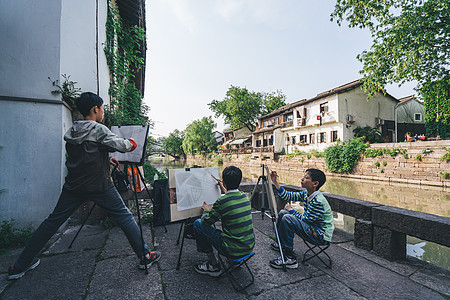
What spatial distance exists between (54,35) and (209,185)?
3.18m

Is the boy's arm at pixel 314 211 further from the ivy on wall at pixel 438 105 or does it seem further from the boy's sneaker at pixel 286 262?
the ivy on wall at pixel 438 105

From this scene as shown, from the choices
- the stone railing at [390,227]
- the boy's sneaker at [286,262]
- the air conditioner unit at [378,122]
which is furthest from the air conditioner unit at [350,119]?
the boy's sneaker at [286,262]

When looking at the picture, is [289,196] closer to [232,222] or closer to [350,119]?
[232,222]

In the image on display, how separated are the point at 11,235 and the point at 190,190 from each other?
2454 millimetres

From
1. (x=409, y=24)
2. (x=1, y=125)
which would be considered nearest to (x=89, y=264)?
(x=1, y=125)

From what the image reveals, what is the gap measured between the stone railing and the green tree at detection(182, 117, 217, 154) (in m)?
36.4

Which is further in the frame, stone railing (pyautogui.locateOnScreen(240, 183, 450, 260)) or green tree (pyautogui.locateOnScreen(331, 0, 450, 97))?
green tree (pyautogui.locateOnScreen(331, 0, 450, 97))

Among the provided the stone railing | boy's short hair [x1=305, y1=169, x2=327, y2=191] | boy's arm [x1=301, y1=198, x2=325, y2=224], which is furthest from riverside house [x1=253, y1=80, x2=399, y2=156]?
boy's arm [x1=301, y1=198, x2=325, y2=224]

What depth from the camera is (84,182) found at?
203 cm

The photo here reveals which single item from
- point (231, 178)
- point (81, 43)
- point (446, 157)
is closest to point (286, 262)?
point (231, 178)

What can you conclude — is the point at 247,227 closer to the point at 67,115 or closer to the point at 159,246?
the point at 159,246

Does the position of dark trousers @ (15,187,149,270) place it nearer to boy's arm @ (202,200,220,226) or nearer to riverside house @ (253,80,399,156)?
boy's arm @ (202,200,220,226)

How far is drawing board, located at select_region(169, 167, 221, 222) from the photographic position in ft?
7.67

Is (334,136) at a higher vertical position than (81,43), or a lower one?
lower
